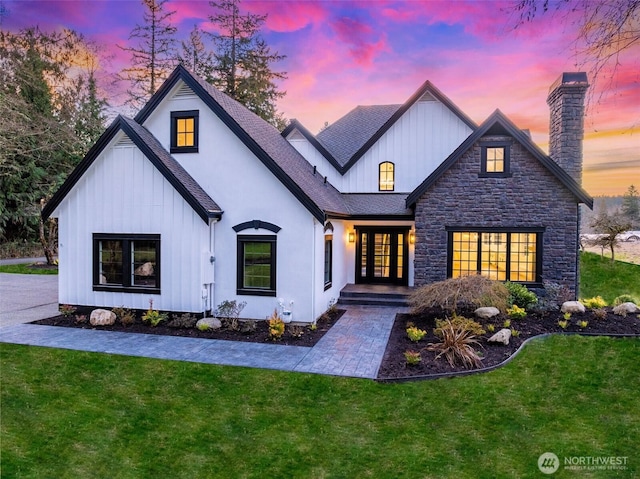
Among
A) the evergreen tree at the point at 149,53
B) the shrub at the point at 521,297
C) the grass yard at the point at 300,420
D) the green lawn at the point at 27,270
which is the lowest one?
the grass yard at the point at 300,420

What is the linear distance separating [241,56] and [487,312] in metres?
24.8

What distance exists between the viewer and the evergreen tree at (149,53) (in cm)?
2661

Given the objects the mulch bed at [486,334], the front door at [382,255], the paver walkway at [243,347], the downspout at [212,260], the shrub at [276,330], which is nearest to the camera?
the mulch bed at [486,334]

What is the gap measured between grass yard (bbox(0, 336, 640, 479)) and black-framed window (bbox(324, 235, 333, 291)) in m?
5.11

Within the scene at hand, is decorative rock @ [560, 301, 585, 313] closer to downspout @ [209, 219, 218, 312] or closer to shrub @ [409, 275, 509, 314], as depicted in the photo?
shrub @ [409, 275, 509, 314]

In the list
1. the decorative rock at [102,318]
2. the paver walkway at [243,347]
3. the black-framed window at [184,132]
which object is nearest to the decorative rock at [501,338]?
the paver walkway at [243,347]

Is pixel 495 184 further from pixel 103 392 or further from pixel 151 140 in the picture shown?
pixel 103 392

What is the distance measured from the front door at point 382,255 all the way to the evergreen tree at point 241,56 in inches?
692

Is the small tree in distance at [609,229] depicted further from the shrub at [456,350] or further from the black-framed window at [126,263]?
the black-framed window at [126,263]

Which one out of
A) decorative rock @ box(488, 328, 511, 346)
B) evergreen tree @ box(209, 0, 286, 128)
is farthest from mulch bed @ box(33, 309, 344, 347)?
evergreen tree @ box(209, 0, 286, 128)

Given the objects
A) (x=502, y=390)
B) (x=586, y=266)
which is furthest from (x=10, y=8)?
(x=586, y=266)

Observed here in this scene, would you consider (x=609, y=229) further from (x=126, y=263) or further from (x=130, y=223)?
(x=126, y=263)

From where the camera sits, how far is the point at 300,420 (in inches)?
230

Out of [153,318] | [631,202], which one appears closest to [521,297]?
[153,318]
